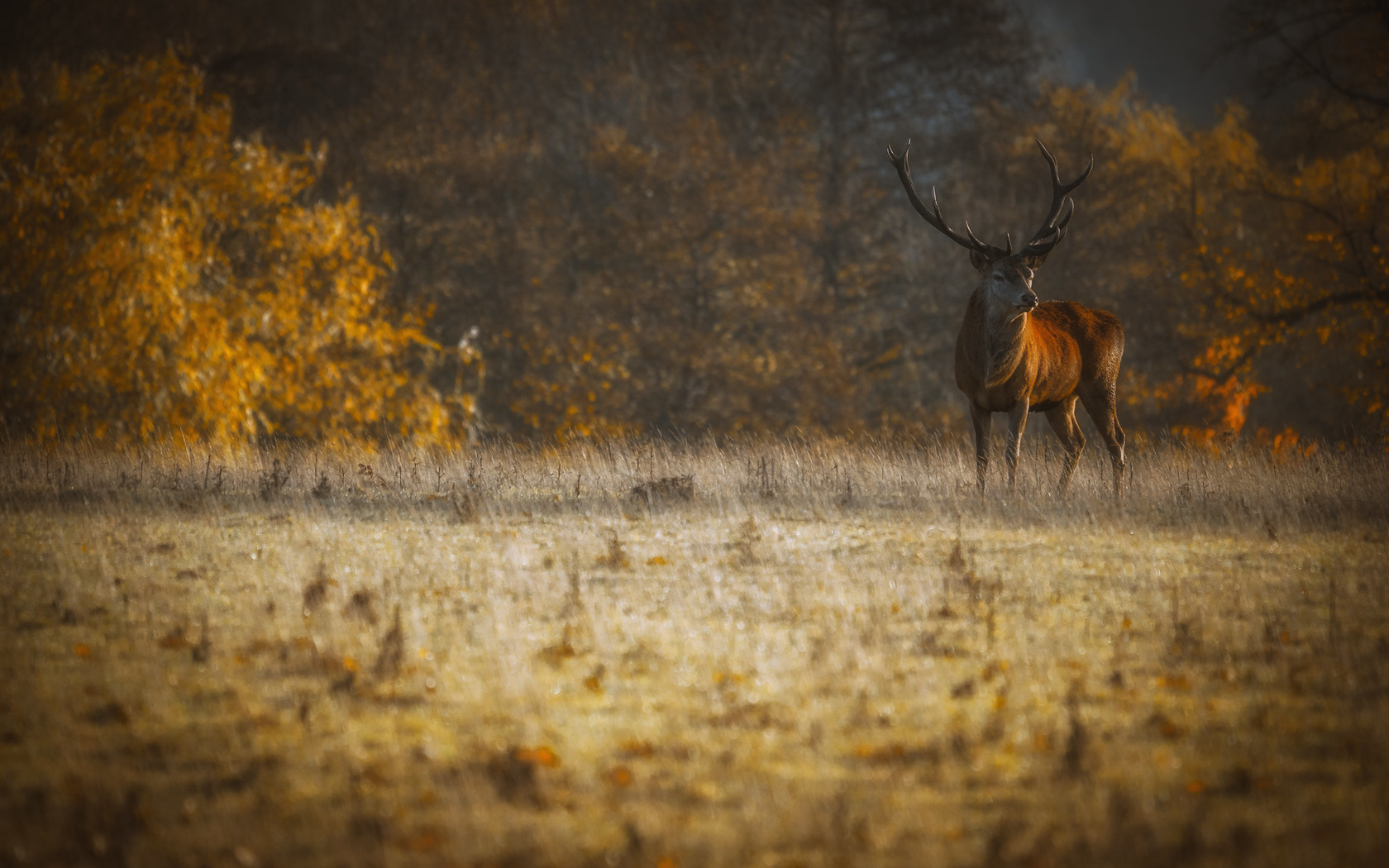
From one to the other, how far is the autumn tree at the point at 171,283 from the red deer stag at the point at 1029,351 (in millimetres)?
9827

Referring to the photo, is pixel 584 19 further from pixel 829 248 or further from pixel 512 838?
pixel 512 838

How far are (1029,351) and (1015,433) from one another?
2.45 ft

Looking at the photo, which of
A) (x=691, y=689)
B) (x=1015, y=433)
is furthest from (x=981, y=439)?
(x=691, y=689)

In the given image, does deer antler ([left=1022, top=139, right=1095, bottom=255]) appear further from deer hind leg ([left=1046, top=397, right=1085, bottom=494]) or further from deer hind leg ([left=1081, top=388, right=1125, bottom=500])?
deer hind leg ([left=1046, top=397, right=1085, bottom=494])

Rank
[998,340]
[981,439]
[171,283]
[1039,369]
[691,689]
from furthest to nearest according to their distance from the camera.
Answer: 1. [171,283]
2. [1039,369]
3. [981,439]
4. [998,340]
5. [691,689]

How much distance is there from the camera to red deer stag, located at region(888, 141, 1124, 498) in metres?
9.70

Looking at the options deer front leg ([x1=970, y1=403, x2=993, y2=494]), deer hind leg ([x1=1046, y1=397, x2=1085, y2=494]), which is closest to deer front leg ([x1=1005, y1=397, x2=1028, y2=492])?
deer front leg ([x1=970, y1=403, x2=993, y2=494])

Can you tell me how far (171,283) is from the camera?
1516cm

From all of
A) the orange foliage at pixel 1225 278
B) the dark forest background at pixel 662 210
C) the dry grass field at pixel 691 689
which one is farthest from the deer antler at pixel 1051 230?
the dark forest background at pixel 662 210

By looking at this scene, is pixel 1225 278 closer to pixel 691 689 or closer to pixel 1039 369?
pixel 1039 369

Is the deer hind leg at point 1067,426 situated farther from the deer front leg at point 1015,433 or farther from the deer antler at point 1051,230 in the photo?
the deer antler at point 1051,230

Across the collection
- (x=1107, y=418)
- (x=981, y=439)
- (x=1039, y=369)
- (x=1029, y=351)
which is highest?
(x=1029, y=351)

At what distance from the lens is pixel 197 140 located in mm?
16547

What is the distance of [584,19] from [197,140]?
27.0ft
